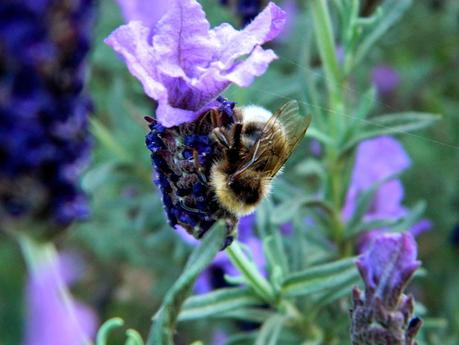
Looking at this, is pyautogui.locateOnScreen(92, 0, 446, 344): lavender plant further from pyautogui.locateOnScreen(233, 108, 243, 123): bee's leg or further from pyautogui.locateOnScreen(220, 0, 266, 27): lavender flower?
pyautogui.locateOnScreen(220, 0, 266, 27): lavender flower

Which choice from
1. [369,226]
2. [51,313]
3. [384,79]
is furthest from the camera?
[384,79]

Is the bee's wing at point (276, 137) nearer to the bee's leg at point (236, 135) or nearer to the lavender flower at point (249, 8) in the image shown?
the bee's leg at point (236, 135)

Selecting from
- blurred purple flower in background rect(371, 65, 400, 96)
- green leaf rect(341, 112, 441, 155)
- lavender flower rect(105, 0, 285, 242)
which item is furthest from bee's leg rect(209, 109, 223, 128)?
blurred purple flower in background rect(371, 65, 400, 96)

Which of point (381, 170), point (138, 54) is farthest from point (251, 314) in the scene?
point (138, 54)

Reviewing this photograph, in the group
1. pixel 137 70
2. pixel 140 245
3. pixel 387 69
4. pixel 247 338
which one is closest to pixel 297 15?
pixel 387 69

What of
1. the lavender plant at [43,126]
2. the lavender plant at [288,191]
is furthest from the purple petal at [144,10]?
the lavender plant at [43,126]

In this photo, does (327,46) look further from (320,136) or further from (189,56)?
(189,56)
